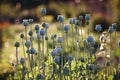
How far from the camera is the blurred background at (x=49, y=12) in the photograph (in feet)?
37.7

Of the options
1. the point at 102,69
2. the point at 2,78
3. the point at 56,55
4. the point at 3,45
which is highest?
the point at 56,55

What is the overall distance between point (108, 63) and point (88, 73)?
0.23 metres

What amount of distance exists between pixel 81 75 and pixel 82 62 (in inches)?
5.9

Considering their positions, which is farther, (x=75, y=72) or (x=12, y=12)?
(x=12, y=12)

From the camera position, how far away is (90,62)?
3.53 meters

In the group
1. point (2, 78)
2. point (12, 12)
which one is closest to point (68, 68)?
point (2, 78)

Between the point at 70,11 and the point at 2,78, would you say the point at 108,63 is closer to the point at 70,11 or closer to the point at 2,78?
the point at 2,78

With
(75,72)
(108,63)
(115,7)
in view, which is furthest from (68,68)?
(115,7)

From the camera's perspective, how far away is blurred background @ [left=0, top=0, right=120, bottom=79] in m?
11.5

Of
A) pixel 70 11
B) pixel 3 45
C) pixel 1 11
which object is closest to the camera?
pixel 3 45

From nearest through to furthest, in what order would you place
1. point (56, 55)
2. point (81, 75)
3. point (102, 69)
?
point (56, 55) < point (81, 75) < point (102, 69)

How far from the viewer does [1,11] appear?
1673 cm

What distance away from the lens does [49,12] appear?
1599 centimetres

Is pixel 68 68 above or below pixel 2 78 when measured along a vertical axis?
above
